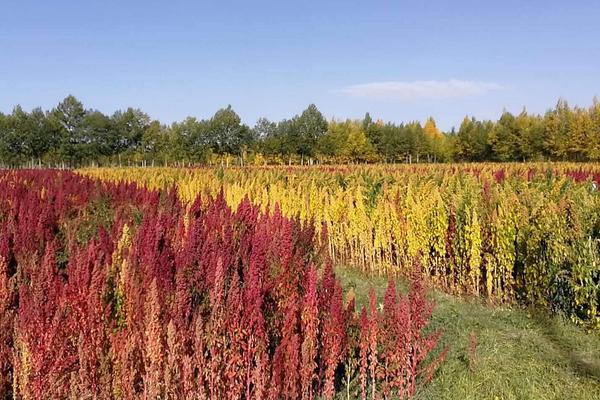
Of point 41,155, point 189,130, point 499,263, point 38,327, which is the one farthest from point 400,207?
point 41,155

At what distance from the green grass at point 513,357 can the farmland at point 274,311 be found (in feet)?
0.05

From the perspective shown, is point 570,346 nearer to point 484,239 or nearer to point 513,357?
point 513,357

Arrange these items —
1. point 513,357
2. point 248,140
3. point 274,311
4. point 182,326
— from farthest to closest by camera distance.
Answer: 1. point 248,140
2. point 513,357
3. point 274,311
4. point 182,326

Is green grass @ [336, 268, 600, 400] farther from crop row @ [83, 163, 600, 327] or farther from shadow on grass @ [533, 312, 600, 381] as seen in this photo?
crop row @ [83, 163, 600, 327]

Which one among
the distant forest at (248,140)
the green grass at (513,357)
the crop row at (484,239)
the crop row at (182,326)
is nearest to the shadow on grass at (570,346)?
the green grass at (513,357)

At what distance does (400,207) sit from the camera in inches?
294

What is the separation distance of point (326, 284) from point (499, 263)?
3.91 m

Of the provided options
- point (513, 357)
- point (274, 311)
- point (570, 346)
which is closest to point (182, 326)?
point (274, 311)

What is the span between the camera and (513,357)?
401 cm

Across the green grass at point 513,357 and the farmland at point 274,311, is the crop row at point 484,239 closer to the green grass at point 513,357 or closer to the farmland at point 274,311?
the farmland at point 274,311

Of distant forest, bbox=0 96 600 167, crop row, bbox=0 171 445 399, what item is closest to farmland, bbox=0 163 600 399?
crop row, bbox=0 171 445 399

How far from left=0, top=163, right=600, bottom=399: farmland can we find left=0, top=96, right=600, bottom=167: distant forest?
145ft

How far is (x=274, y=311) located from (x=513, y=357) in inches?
96.5

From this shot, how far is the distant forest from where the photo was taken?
51.2 metres
